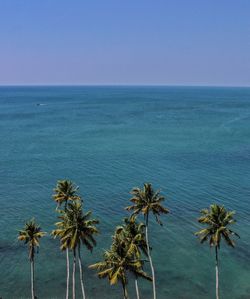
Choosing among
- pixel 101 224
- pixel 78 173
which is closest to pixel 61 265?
pixel 101 224

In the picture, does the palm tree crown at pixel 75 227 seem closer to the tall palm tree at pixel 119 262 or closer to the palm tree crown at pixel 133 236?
the palm tree crown at pixel 133 236

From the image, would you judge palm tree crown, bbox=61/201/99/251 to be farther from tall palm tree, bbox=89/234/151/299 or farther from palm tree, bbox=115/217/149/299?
tall palm tree, bbox=89/234/151/299

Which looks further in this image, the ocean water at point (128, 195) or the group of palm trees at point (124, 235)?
the ocean water at point (128, 195)

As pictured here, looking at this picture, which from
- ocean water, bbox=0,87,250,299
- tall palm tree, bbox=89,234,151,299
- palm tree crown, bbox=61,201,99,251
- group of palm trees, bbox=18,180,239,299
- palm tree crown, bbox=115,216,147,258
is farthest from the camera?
ocean water, bbox=0,87,250,299

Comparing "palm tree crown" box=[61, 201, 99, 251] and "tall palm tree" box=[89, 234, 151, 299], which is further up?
"palm tree crown" box=[61, 201, 99, 251]

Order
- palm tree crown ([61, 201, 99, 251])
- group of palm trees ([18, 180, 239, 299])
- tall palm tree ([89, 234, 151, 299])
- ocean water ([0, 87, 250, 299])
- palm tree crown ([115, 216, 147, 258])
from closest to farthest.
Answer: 1. tall palm tree ([89, 234, 151, 299])
2. group of palm trees ([18, 180, 239, 299])
3. palm tree crown ([115, 216, 147, 258])
4. palm tree crown ([61, 201, 99, 251])
5. ocean water ([0, 87, 250, 299])

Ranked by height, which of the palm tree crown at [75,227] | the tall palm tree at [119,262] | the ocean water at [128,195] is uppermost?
the palm tree crown at [75,227]

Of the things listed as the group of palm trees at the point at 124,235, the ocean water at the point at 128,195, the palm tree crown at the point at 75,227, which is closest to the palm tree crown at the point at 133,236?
the group of palm trees at the point at 124,235

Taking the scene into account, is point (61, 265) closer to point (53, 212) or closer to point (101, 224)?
point (101, 224)

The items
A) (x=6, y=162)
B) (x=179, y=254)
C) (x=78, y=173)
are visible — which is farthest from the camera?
(x=6, y=162)

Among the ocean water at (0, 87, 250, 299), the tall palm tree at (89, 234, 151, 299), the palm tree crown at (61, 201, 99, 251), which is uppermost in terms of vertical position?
the palm tree crown at (61, 201, 99, 251)

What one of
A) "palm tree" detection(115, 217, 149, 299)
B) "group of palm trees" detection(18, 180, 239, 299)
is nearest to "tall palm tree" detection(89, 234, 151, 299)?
"group of palm trees" detection(18, 180, 239, 299)
